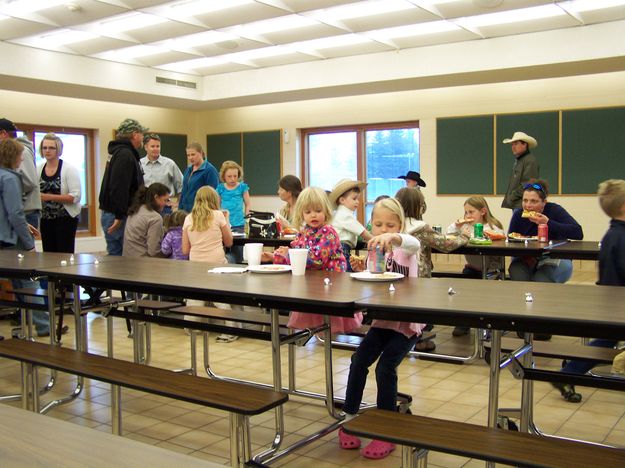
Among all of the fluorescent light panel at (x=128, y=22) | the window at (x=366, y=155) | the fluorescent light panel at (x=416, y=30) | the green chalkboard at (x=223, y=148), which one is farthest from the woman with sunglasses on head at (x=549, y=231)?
the green chalkboard at (x=223, y=148)

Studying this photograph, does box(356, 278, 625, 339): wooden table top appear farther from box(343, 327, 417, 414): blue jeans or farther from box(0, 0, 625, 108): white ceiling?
box(0, 0, 625, 108): white ceiling

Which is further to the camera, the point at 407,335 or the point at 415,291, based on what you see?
the point at 407,335

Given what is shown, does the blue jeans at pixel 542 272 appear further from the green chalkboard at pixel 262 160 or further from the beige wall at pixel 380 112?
the green chalkboard at pixel 262 160

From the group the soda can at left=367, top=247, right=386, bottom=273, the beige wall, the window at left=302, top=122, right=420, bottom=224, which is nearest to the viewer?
the soda can at left=367, top=247, right=386, bottom=273

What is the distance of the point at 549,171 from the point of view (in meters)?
9.10

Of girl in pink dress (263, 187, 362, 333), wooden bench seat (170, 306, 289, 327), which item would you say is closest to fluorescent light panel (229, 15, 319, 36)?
wooden bench seat (170, 306, 289, 327)

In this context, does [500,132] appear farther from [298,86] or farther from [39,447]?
[39,447]

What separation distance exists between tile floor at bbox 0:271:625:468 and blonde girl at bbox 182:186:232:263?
2.31ft

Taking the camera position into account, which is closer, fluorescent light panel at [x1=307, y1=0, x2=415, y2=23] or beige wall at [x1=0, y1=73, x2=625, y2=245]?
fluorescent light panel at [x1=307, y1=0, x2=415, y2=23]

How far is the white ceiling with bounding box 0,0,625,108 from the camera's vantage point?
6791 millimetres

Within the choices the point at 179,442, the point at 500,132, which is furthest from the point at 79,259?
the point at 500,132

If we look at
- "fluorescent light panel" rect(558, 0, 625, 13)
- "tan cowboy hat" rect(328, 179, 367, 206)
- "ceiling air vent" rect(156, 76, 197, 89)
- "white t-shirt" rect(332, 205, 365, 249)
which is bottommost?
"white t-shirt" rect(332, 205, 365, 249)

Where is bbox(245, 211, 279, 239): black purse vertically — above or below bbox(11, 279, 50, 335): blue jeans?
above

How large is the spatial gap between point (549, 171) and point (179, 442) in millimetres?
7266
